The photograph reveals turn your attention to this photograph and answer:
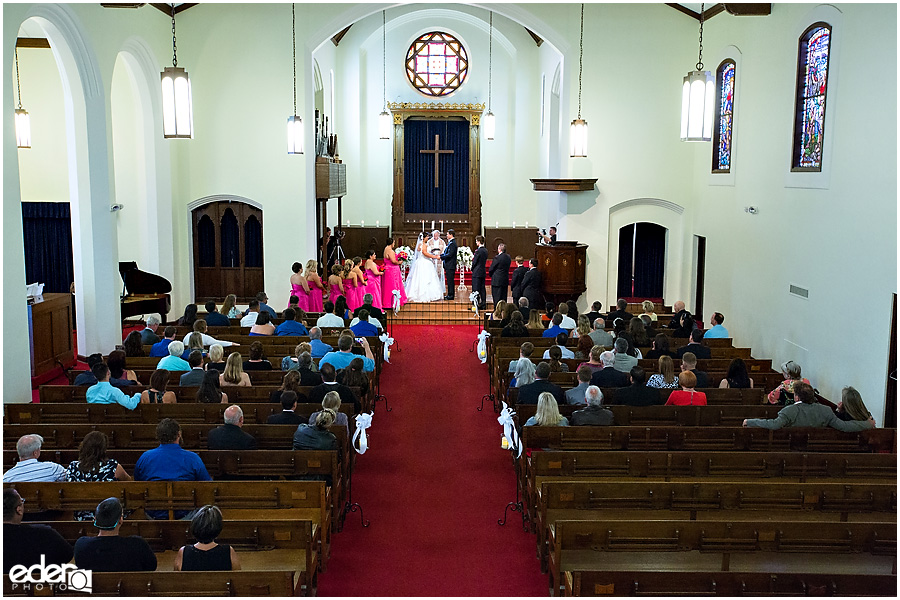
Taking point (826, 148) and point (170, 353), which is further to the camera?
point (826, 148)

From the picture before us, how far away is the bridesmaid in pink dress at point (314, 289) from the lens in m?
13.6

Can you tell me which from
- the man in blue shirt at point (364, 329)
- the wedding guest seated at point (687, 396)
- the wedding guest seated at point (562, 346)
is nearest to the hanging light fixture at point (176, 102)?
the man in blue shirt at point (364, 329)

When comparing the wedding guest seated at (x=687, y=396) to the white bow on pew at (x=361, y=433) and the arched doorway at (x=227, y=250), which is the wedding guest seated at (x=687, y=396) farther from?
the arched doorway at (x=227, y=250)

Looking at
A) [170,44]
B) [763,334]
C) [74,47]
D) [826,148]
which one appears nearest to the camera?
[826,148]

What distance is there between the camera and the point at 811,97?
36.6 ft

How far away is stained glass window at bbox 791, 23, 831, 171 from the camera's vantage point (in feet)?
35.4

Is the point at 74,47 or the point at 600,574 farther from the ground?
the point at 74,47

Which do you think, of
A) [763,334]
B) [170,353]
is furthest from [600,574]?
[763,334]

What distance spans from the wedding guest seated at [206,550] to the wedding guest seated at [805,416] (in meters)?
4.79

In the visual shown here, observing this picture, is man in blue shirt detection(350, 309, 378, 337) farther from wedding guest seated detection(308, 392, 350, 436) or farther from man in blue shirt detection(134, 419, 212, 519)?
man in blue shirt detection(134, 419, 212, 519)

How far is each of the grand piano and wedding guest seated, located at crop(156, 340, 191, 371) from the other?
4647mm

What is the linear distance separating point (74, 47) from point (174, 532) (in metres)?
8.62

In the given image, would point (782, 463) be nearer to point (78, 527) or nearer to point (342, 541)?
point (342, 541)

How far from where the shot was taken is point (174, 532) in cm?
509
